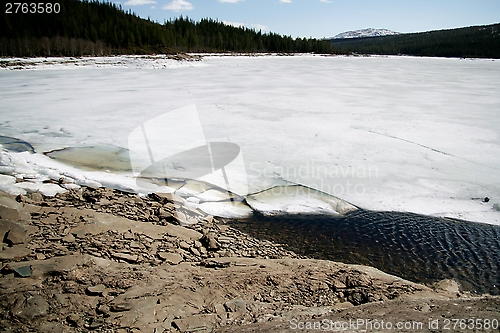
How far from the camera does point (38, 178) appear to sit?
12.4 feet

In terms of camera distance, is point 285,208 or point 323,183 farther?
point 323,183

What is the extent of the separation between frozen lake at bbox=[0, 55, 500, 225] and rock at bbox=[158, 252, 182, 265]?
1041 mm

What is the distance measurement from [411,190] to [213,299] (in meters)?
3.08

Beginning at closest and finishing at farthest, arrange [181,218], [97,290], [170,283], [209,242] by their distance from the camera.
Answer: [97,290]
[170,283]
[209,242]
[181,218]

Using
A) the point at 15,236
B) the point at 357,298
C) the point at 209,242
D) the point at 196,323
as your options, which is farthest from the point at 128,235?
the point at 357,298

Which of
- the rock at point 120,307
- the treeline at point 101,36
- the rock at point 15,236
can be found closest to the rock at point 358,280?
the rock at point 120,307

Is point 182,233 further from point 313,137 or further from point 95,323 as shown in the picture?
point 313,137

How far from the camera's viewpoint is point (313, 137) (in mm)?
5922

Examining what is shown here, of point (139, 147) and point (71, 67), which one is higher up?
point (71, 67)

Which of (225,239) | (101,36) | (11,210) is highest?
(101,36)

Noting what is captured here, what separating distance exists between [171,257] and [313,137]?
4054 millimetres

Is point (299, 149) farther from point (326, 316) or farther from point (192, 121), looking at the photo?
point (326, 316)

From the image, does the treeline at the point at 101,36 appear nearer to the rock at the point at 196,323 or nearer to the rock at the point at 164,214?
the rock at the point at 164,214

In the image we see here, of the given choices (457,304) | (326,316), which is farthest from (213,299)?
(457,304)
